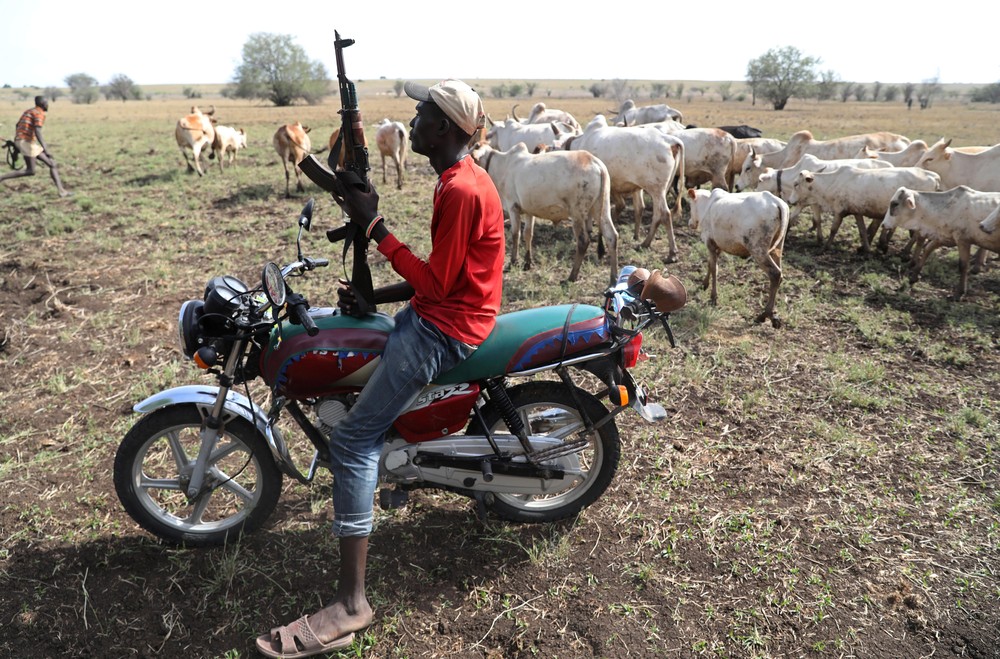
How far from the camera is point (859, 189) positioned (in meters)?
9.73

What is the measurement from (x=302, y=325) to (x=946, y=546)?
13.1 ft

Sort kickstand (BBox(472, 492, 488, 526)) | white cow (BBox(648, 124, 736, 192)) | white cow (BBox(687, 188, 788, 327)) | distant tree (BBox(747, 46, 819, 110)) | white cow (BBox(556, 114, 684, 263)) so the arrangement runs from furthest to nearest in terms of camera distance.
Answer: distant tree (BBox(747, 46, 819, 110))
white cow (BBox(648, 124, 736, 192))
white cow (BBox(556, 114, 684, 263))
white cow (BBox(687, 188, 788, 327))
kickstand (BBox(472, 492, 488, 526))

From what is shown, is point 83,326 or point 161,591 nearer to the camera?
point 161,591

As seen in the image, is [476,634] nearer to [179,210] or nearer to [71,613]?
[71,613]

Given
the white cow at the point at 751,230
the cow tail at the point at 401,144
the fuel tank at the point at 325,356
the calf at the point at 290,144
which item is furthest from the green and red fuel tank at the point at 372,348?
the cow tail at the point at 401,144

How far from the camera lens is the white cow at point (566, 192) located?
8547 mm

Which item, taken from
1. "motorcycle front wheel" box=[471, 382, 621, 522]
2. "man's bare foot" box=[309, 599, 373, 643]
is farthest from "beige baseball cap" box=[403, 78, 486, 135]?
"man's bare foot" box=[309, 599, 373, 643]

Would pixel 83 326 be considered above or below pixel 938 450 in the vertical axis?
above

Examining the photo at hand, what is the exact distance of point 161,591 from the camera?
3320 mm

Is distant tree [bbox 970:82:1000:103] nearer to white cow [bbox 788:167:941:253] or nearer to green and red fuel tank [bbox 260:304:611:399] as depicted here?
white cow [bbox 788:167:941:253]

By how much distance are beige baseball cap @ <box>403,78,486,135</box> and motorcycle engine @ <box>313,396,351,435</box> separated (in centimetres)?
156

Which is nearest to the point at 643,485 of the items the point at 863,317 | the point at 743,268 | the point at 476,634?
the point at 476,634

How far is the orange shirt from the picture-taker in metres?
12.4

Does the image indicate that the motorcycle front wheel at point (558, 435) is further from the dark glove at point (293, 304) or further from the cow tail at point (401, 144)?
the cow tail at point (401, 144)
